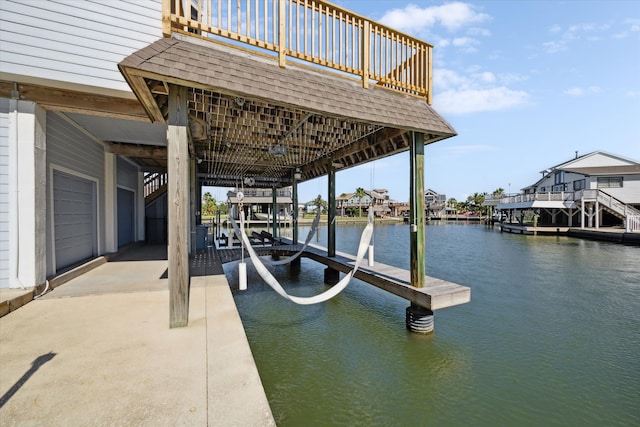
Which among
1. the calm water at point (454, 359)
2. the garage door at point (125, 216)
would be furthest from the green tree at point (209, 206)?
the calm water at point (454, 359)

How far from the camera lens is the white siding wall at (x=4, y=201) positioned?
3.72 metres

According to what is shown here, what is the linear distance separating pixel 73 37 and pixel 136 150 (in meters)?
3.43

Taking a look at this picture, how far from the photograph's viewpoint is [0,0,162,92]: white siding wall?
12.2ft

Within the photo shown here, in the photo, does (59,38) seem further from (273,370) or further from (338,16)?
(273,370)

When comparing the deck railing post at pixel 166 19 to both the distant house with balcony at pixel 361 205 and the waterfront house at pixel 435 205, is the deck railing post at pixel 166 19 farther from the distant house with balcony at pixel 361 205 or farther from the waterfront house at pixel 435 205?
the waterfront house at pixel 435 205

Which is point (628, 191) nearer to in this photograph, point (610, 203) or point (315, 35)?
point (610, 203)

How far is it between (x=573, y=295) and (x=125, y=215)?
12580mm

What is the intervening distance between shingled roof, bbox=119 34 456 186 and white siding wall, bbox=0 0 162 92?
4.39 feet

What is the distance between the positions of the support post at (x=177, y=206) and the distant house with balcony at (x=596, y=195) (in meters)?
25.7

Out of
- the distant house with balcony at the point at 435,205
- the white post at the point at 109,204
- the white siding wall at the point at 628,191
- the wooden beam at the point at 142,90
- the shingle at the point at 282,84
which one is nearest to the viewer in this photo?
the wooden beam at the point at 142,90

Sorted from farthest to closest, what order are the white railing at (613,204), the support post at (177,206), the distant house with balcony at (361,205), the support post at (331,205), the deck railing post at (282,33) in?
the distant house with balcony at (361,205) → the white railing at (613,204) → the support post at (331,205) → the deck railing post at (282,33) → the support post at (177,206)

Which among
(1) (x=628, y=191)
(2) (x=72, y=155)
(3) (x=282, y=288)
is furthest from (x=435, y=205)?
(2) (x=72, y=155)

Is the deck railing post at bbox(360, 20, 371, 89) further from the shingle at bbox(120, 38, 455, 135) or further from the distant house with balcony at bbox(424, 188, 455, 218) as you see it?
the distant house with balcony at bbox(424, 188, 455, 218)

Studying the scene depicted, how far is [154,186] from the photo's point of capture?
10.9 meters
